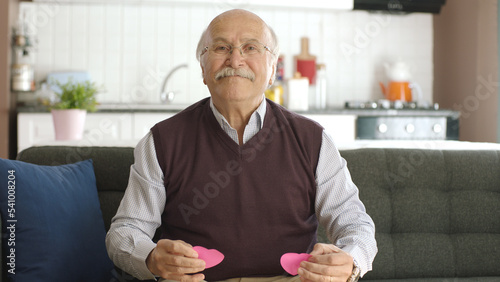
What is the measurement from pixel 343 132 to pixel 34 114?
242cm

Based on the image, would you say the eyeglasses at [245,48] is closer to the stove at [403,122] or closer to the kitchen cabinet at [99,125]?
the kitchen cabinet at [99,125]

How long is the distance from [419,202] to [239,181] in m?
0.77

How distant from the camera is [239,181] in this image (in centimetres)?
154

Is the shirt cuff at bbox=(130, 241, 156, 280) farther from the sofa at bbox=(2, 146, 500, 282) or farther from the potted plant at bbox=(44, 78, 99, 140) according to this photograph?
the potted plant at bbox=(44, 78, 99, 140)

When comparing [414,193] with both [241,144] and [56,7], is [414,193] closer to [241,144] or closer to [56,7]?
[241,144]

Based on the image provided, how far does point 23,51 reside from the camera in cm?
439

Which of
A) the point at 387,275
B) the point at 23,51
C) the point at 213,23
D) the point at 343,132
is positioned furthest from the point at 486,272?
the point at 23,51

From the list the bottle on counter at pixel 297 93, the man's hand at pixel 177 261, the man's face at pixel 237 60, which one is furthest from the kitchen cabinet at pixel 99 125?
the man's hand at pixel 177 261

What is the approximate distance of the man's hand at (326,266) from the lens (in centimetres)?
128

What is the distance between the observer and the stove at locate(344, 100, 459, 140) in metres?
4.34

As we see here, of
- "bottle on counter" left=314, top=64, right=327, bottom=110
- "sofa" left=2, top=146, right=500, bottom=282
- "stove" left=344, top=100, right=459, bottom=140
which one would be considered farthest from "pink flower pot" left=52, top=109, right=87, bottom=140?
"bottle on counter" left=314, top=64, right=327, bottom=110

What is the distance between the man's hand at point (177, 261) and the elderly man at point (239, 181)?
0.48 feet

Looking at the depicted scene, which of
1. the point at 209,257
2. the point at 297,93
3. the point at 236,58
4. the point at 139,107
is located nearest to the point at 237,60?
the point at 236,58

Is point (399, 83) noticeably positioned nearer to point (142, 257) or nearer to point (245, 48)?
point (245, 48)
